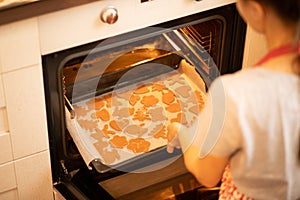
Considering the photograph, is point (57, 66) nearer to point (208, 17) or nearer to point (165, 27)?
point (165, 27)

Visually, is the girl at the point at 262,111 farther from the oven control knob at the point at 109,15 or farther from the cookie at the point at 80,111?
the cookie at the point at 80,111

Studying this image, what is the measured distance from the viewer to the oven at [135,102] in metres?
1.93

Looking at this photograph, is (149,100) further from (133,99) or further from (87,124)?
(87,124)

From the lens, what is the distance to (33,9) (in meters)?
1.60

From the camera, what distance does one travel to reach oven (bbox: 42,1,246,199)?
193cm

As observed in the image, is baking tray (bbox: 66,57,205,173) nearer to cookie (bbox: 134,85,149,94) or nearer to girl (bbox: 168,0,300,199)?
cookie (bbox: 134,85,149,94)

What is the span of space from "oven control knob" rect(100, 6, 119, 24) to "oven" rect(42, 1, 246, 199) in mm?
95

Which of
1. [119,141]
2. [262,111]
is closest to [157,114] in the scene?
[119,141]

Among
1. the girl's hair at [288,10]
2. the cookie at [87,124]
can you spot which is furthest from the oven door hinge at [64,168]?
the girl's hair at [288,10]

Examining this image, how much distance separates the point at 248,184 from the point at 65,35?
65cm

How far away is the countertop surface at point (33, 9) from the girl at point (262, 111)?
530 mm

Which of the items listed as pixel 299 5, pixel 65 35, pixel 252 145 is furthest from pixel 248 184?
pixel 65 35

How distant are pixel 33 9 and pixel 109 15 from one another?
0.22m

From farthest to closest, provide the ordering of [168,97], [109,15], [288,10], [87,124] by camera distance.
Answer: [168,97]
[87,124]
[109,15]
[288,10]
